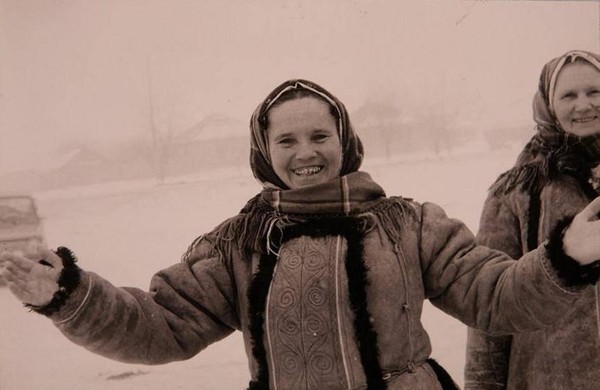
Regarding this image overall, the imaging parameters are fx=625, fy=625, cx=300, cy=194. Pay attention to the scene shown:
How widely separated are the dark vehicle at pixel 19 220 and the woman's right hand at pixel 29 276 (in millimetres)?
1486

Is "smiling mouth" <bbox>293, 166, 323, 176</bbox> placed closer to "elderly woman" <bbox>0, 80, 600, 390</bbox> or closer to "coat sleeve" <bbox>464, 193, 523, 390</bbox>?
"elderly woman" <bbox>0, 80, 600, 390</bbox>

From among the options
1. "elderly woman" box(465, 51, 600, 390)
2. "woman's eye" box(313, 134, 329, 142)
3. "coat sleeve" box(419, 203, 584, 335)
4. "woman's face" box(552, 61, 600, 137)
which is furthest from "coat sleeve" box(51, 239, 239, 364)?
"woman's face" box(552, 61, 600, 137)

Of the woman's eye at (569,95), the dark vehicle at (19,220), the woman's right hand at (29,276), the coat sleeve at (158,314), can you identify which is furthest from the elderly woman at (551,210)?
the dark vehicle at (19,220)

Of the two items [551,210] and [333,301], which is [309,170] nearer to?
[333,301]

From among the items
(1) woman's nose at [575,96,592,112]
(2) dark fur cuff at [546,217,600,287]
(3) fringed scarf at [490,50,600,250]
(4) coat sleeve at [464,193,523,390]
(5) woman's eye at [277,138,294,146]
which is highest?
(1) woman's nose at [575,96,592,112]

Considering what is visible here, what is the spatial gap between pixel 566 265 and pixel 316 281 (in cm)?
45

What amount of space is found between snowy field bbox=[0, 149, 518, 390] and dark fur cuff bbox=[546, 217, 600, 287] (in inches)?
61.8

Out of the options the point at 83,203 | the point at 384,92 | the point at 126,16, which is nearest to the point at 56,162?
the point at 83,203

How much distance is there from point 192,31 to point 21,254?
5.42 ft

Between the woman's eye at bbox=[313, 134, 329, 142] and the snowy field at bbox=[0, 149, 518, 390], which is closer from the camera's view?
the woman's eye at bbox=[313, 134, 329, 142]

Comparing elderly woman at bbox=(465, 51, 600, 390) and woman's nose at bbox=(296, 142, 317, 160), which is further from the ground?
woman's nose at bbox=(296, 142, 317, 160)

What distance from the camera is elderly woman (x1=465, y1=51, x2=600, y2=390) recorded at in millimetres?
1526

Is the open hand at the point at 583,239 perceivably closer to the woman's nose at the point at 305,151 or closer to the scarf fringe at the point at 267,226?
the scarf fringe at the point at 267,226

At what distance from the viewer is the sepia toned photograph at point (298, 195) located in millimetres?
1204
